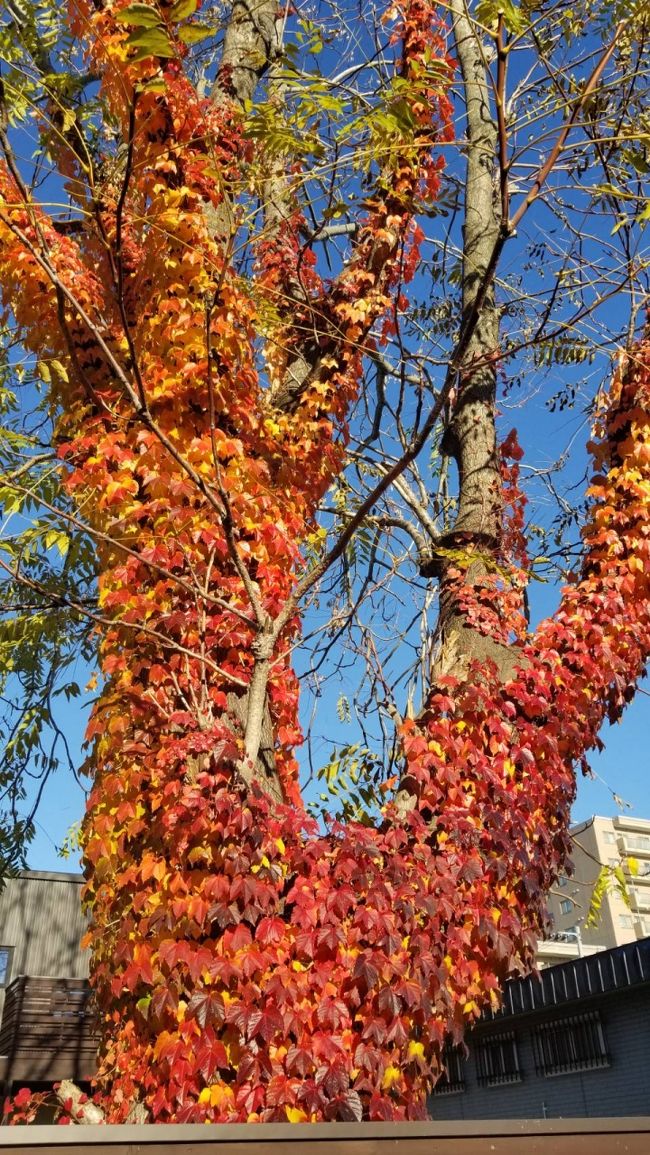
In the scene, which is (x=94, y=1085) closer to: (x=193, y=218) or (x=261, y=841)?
(x=261, y=841)

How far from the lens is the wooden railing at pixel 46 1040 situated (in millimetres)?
10211

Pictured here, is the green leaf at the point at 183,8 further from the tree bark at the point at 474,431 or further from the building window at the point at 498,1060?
the building window at the point at 498,1060

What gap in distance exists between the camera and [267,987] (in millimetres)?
2676

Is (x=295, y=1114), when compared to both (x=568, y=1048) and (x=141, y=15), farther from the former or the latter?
(x=568, y=1048)

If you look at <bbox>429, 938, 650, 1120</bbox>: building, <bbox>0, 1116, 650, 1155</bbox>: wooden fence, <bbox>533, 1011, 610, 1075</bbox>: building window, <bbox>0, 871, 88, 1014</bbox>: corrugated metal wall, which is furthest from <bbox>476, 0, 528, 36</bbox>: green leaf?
<bbox>0, 871, 88, 1014</bbox>: corrugated metal wall

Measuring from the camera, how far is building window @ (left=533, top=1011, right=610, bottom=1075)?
12352mm

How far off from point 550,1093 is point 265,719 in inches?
501

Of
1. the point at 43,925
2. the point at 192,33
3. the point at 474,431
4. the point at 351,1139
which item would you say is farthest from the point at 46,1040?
the point at 192,33

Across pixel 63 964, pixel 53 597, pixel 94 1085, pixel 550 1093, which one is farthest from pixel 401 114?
pixel 63 964

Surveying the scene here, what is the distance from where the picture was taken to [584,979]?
12.3m

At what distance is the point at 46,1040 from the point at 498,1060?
798cm

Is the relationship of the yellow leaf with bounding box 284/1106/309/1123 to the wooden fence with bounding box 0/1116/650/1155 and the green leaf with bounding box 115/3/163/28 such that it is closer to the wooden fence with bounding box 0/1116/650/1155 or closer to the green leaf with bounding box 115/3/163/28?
the wooden fence with bounding box 0/1116/650/1155

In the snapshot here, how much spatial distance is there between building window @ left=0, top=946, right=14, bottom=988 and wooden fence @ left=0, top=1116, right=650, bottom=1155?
659 inches

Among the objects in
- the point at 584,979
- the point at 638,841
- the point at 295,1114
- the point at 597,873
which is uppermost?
the point at 638,841
